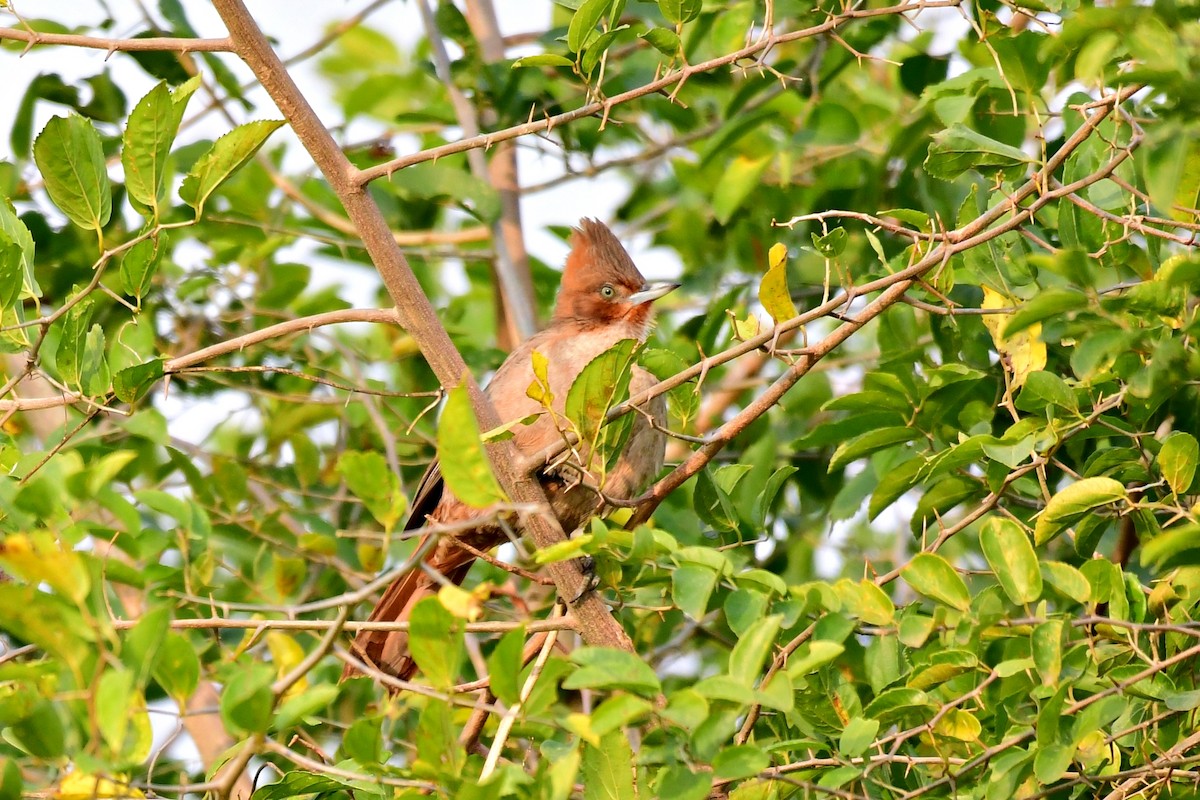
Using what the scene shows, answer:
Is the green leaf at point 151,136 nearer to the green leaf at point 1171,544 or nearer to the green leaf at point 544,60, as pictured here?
the green leaf at point 544,60

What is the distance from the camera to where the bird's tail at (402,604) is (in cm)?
484

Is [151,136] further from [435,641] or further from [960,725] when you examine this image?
A: [960,725]

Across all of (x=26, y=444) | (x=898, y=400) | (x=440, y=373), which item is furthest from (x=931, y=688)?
(x=26, y=444)

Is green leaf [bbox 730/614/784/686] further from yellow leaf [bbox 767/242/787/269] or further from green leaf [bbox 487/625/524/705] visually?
yellow leaf [bbox 767/242/787/269]

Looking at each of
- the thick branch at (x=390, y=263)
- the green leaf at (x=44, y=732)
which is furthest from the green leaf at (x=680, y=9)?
the green leaf at (x=44, y=732)

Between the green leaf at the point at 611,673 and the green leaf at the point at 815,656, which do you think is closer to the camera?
the green leaf at the point at 611,673

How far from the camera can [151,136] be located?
10.4ft

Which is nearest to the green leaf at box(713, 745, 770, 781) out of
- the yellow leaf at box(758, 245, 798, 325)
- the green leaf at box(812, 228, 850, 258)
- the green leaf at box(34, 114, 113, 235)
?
the yellow leaf at box(758, 245, 798, 325)

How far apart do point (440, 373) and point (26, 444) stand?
367 centimetres

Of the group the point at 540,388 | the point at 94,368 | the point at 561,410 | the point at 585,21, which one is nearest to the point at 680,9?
the point at 585,21

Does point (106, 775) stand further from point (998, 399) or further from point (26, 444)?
point (26, 444)

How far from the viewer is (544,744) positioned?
3.15 meters

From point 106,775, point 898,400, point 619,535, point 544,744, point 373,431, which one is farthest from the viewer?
point 373,431

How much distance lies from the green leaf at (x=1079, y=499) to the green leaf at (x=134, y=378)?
209 cm
